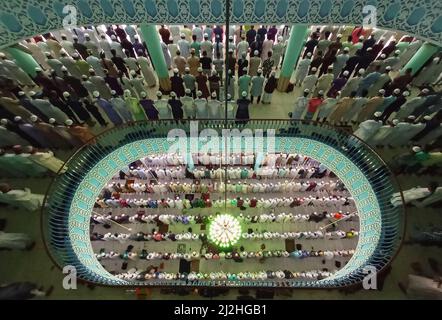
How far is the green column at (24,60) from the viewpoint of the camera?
7103mm

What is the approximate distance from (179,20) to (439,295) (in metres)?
5.99

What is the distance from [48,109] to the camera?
267 inches

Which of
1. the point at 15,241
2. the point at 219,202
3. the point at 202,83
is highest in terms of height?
the point at 202,83

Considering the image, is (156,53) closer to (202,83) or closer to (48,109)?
(202,83)

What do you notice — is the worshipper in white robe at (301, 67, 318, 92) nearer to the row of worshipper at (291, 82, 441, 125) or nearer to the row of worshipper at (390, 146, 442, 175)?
the row of worshipper at (291, 82, 441, 125)

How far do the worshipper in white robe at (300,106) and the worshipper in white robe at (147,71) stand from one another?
3.27 meters

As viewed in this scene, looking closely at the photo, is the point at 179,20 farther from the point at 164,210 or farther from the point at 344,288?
the point at 344,288

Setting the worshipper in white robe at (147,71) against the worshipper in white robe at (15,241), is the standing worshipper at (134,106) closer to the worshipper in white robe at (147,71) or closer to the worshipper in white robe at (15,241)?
the worshipper in white robe at (147,71)

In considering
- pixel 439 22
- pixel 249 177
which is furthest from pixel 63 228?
pixel 439 22

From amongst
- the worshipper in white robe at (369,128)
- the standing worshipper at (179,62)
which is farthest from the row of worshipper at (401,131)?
the standing worshipper at (179,62)

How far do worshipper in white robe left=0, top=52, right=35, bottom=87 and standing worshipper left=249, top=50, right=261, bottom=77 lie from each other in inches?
193

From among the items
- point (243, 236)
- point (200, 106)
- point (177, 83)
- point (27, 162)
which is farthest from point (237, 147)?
point (27, 162)

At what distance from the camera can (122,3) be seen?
5.57 metres

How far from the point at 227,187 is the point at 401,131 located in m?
3.73
